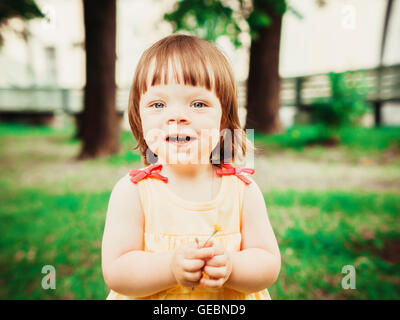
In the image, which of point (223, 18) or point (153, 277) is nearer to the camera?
point (153, 277)

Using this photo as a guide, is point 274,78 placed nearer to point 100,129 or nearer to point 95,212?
point 100,129

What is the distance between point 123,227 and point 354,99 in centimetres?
560

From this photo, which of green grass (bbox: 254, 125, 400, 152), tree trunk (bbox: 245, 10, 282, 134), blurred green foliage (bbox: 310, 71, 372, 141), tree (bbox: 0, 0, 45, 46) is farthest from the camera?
blurred green foliage (bbox: 310, 71, 372, 141)

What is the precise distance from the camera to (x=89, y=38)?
438cm

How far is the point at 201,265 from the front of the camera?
90 centimetres

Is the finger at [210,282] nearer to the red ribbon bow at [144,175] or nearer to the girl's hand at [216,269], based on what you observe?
the girl's hand at [216,269]

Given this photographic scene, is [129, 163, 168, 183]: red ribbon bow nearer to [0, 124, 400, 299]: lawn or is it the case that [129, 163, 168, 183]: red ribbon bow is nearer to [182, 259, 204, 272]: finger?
[182, 259, 204, 272]: finger

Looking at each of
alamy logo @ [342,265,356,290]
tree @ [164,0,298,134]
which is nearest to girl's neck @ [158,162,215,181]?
tree @ [164,0,298,134]

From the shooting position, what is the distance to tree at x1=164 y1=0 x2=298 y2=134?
2271mm

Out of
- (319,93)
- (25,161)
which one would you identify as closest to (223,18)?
(319,93)

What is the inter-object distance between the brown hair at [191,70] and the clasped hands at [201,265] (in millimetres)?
452

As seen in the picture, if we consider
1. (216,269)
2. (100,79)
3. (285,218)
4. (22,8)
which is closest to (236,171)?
(216,269)

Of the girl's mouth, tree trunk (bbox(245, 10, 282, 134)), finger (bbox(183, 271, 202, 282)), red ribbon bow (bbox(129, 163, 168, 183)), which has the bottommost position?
finger (bbox(183, 271, 202, 282))

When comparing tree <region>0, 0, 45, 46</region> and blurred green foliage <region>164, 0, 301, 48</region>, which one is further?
tree <region>0, 0, 45, 46</region>
